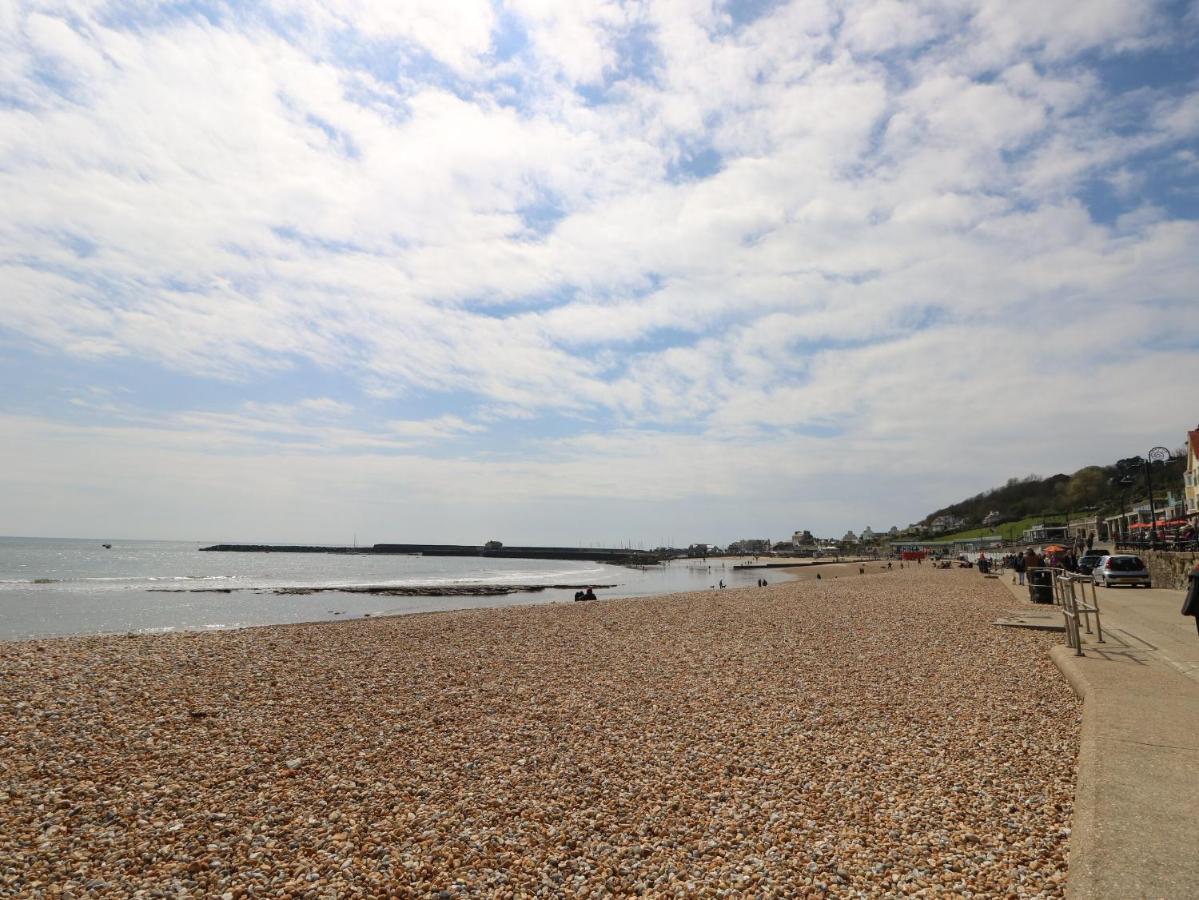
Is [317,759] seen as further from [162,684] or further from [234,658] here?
[234,658]

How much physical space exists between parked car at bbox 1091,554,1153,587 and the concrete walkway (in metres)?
17.1

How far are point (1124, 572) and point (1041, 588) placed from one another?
8634 mm

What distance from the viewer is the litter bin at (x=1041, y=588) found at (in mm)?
19281

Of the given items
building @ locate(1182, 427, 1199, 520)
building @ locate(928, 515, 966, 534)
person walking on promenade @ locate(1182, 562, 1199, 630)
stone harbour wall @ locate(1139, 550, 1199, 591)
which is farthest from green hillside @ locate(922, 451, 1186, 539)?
person walking on promenade @ locate(1182, 562, 1199, 630)

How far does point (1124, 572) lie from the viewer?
24828mm

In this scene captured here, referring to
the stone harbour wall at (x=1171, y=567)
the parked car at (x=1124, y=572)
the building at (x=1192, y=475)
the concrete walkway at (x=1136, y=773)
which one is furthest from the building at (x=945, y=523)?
the concrete walkway at (x=1136, y=773)

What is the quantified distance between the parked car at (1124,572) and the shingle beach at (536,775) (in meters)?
17.4

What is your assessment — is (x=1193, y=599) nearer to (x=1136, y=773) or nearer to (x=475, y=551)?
(x=1136, y=773)

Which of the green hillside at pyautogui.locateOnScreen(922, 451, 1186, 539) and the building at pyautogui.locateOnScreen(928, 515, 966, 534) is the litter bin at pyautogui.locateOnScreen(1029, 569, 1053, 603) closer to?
the green hillside at pyautogui.locateOnScreen(922, 451, 1186, 539)

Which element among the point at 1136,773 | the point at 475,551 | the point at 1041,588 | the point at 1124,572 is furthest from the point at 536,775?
the point at 475,551

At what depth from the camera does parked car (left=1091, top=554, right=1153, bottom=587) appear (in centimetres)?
2469

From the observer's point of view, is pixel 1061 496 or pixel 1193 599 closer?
pixel 1193 599

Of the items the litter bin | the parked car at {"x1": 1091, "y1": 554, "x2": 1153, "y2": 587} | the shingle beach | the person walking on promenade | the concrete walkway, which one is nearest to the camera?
the concrete walkway

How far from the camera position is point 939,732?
23.0ft
